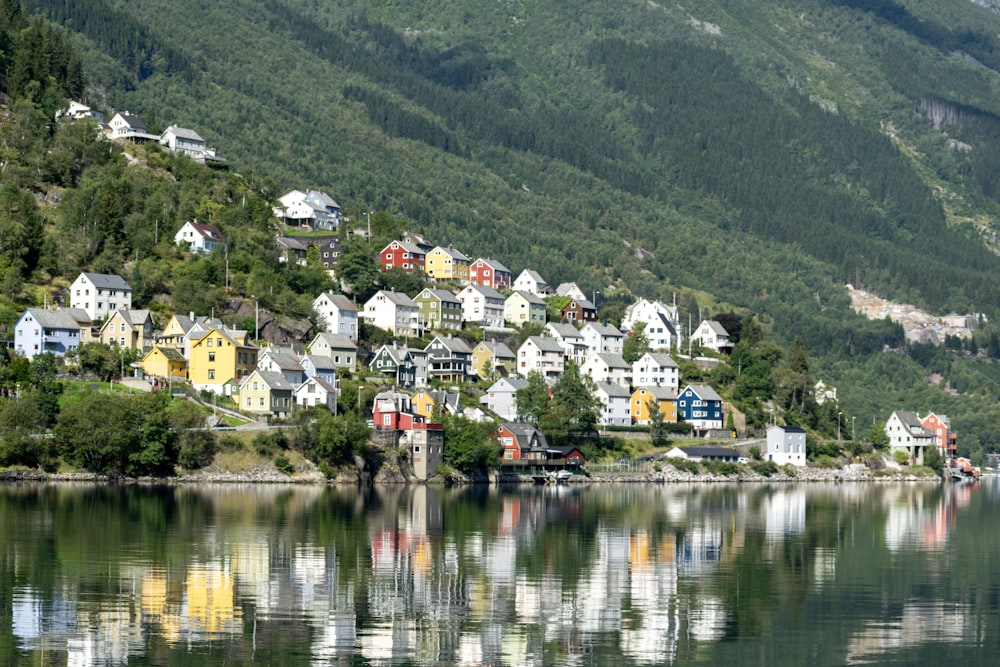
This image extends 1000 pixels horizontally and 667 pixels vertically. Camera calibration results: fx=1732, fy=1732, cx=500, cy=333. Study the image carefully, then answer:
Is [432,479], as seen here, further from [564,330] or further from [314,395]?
[564,330]

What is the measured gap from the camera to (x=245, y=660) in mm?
48531

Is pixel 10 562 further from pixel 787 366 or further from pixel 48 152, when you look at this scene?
pixel 787 366

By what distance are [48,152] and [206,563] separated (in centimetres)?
11897

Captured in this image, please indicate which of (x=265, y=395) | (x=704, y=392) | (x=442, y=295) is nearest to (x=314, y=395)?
(x=265, y=395)

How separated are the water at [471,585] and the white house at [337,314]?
55958 millimetres

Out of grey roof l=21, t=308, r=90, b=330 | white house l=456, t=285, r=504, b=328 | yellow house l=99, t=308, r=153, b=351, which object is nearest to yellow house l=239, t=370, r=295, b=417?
yellow house l=99, t=308, r=153, b=351

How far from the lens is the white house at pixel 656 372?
182 m

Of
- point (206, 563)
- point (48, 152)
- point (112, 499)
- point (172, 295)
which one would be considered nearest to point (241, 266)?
point (172, 295)

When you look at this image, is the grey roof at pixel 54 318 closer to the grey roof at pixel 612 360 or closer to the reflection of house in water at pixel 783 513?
the reflection of house in water at pixel 783 513

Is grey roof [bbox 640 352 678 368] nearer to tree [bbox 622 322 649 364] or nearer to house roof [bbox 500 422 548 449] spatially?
tree [bbox 622 322 649 364]

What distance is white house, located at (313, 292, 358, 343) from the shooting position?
164625 millimetres

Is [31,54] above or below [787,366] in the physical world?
above

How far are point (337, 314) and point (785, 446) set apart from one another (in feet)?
153

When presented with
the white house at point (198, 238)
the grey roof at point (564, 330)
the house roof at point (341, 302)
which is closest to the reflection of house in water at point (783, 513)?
the house roof at point (341, 302)
